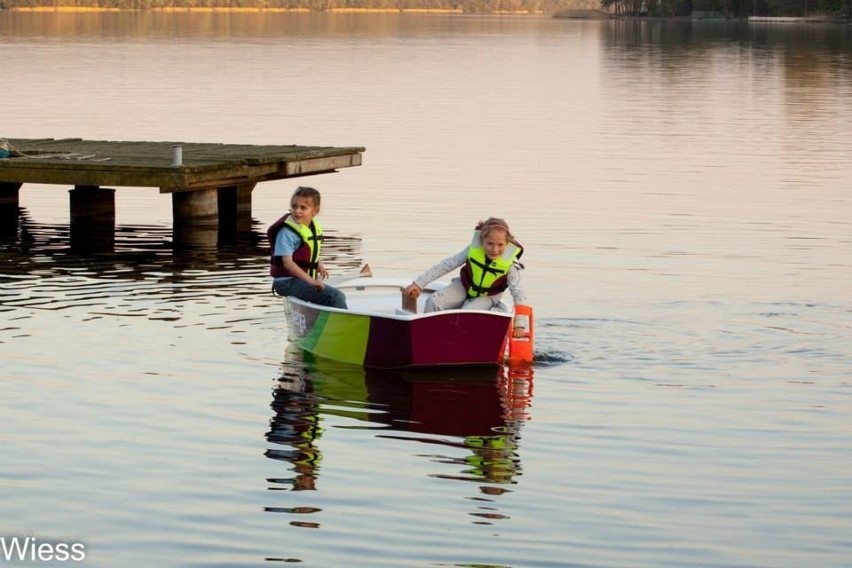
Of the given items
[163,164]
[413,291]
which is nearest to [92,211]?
[163,164]

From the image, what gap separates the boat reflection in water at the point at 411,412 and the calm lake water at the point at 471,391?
37mm

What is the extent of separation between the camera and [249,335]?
675 inches

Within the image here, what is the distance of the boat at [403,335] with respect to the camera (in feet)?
49.5

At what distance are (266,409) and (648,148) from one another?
26.8 m

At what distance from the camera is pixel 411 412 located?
46.5ft

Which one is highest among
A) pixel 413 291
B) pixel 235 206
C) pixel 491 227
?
pixel 491 227

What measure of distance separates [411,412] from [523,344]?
1760 millimetres

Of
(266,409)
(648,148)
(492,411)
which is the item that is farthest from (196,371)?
(648,148)

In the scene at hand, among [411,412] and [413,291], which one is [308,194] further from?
[411,412]

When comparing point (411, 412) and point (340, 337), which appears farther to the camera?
point (340, 337)

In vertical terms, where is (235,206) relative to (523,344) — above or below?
above

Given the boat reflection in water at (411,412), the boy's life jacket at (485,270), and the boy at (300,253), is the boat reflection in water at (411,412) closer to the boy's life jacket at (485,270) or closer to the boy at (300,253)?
the boy at (300,253)

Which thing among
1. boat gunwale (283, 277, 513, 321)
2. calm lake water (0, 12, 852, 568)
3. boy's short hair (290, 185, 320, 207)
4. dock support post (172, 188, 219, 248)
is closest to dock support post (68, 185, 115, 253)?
calm lake water (0, 12, 852, 568)

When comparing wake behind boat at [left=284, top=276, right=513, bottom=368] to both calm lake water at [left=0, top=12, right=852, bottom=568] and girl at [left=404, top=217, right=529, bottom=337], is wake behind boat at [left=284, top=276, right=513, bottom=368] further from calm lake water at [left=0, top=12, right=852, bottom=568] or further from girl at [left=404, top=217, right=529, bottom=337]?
girl at [left=404, top=217, right=529, bottom=337]
